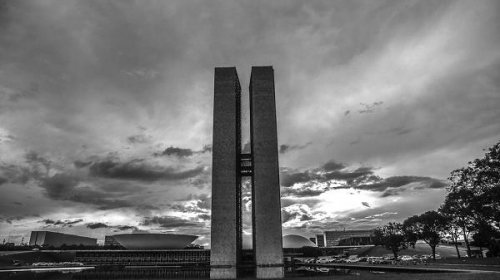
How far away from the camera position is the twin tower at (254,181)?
126 feet

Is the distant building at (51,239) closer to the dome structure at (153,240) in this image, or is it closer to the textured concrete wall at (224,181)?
the dome structure at (153,240)

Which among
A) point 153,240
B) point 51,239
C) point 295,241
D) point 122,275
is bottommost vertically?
point 122,275

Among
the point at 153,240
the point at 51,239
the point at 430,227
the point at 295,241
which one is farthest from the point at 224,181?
the point at 51,239

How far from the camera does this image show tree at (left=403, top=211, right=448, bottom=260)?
202ft

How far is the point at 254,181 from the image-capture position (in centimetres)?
4156

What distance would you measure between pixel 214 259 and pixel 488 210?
27982mm

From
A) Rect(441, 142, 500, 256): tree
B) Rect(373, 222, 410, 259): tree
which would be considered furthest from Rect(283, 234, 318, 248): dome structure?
Rect(441, 142, 500, 256): tree

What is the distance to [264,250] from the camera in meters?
38.7

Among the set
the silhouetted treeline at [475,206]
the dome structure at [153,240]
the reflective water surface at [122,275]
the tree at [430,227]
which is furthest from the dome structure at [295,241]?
the reflective water surface at [122,275]

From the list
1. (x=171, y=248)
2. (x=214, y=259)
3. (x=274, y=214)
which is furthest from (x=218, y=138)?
(x=171, y=248)

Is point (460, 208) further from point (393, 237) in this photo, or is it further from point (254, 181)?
point (393, 237)

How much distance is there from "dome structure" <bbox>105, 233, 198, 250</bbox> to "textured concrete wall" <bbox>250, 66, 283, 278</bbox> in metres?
45.4

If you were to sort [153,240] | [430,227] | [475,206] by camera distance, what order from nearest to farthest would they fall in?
[475,206] → [430,227] → [153,240]

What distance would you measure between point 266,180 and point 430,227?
39.3m
